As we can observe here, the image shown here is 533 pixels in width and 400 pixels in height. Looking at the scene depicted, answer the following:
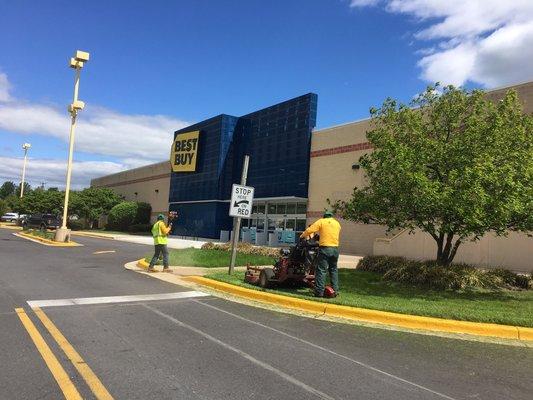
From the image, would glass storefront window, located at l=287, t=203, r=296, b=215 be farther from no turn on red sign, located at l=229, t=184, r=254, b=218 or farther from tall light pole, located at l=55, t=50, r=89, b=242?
no turn on red sign, located at l=229, t=184, r=254, b=218

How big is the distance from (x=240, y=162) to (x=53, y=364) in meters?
32.8

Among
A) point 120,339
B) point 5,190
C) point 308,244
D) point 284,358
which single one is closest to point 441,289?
point 308,244

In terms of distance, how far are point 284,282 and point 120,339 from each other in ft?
17.8

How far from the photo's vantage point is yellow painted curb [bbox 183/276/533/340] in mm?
7770

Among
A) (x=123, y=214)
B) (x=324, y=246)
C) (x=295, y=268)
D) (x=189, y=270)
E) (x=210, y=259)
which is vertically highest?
(x=123, y=214)

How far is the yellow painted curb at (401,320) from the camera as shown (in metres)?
7.77

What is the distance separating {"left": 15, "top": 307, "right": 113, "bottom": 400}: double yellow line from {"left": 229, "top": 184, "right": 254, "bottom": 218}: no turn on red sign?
248 inches

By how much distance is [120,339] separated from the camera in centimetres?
669

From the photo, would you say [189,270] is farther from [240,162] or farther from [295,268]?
[240,162]

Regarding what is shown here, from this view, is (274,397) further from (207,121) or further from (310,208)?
(207,121)

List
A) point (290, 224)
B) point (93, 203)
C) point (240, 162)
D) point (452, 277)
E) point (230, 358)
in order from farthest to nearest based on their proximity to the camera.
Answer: point (93, 203), point (240, 162), point (290, 224), point (452, 277), point (230, 358)

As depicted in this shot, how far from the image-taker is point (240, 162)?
37.9 m

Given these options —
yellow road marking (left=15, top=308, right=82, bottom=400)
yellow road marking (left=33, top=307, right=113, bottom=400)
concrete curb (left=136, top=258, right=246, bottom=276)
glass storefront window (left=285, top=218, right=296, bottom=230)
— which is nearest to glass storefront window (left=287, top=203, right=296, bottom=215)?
glass storefront window (left=285, top=218, right=296, bottom=230)

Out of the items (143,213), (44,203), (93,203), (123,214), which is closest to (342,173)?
(123,214)
